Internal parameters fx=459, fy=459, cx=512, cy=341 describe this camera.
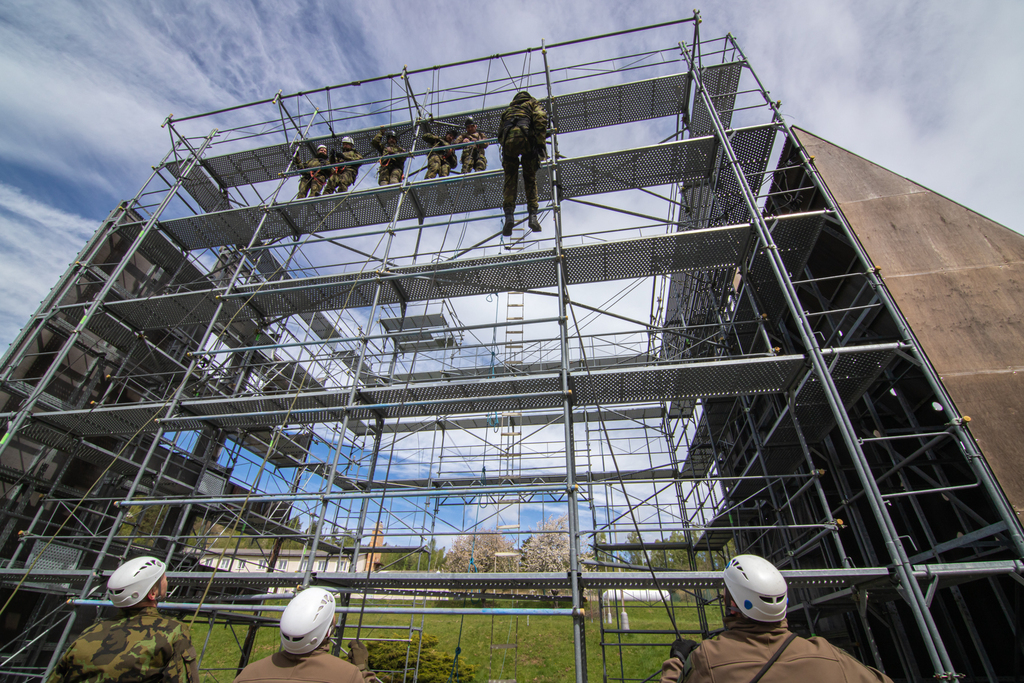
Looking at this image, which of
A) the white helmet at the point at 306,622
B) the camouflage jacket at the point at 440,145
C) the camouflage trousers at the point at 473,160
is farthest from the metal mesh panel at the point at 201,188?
the white helmet at the point at 306,622

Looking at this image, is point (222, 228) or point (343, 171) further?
point (222, 228)

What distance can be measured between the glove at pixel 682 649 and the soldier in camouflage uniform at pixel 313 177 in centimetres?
1040

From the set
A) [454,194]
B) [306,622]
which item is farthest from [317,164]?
[306,622]

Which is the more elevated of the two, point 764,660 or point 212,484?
point 212,484

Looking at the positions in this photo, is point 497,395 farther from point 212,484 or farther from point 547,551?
point 547,551

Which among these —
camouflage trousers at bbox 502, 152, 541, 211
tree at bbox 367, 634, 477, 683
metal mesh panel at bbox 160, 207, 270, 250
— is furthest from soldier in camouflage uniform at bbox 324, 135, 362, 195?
tree at bbox 367, 634, 477, 683

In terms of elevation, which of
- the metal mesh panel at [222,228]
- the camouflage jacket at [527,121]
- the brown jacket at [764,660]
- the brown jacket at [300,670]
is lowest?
the brown jacket at [300,670]

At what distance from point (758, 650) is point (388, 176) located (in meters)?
9.93

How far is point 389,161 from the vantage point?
32.7 ft

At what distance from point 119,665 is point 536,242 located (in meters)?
7.40

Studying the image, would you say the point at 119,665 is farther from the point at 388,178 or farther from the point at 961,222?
the point at 961,222

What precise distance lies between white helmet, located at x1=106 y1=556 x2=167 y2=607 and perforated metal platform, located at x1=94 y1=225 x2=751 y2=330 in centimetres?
417

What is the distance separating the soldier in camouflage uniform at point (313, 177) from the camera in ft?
33.2

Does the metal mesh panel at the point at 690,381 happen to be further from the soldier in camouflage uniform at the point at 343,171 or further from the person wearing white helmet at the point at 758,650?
the soldier in camouflage uniform at the point at 343,171
